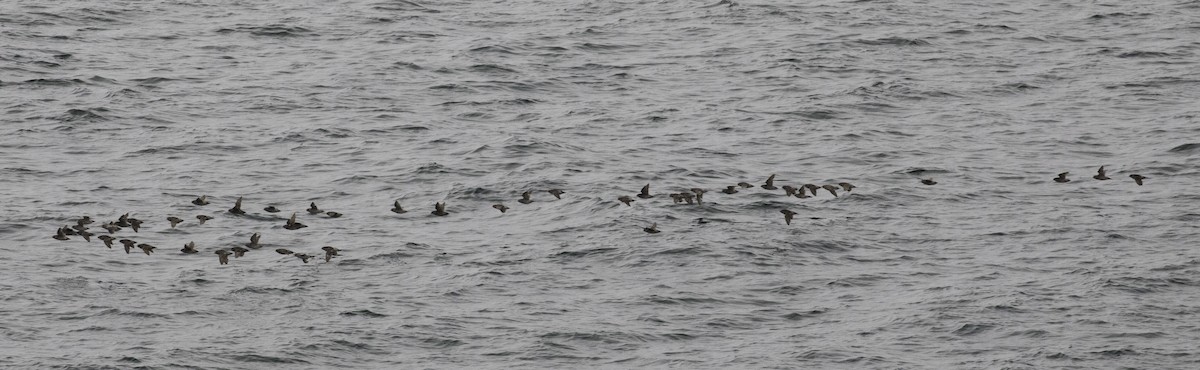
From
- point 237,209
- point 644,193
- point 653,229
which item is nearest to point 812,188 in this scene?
point 644,193

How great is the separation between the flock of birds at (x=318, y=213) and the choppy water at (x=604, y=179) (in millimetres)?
355

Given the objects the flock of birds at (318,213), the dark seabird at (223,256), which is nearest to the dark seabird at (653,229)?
the flock of birds at (318,213)

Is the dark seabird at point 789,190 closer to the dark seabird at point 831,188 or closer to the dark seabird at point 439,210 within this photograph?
the dark seabird at point 831,188

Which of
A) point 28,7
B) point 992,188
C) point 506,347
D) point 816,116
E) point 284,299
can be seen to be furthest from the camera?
point 28,7

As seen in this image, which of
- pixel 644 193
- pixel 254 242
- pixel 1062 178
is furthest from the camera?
pixel 1062 178

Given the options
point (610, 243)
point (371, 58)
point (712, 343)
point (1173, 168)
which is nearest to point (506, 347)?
point (712, 343)

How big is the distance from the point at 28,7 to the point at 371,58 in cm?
1434

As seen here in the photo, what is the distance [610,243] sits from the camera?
144ft

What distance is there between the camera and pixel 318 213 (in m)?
45.5

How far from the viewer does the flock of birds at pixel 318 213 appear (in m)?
41.5

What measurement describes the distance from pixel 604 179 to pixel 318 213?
783cm

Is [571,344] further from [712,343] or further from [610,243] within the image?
[610,243]

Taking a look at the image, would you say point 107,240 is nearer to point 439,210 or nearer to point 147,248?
point 147,248

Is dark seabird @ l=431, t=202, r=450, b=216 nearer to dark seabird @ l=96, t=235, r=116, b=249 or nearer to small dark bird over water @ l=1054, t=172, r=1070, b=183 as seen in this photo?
dark seabird @ l=96, t=235, r=116, b=249
